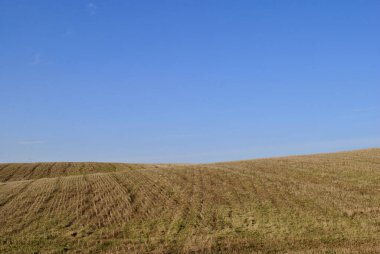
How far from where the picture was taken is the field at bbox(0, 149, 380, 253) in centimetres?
2028

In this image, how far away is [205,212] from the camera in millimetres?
25969

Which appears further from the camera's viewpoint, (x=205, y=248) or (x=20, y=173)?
(x=20, y=173)

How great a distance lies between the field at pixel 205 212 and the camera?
66.5ft

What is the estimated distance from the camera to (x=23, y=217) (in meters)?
26.6

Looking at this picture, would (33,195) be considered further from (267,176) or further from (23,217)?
(267,176)

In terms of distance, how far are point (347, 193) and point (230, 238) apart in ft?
39.3

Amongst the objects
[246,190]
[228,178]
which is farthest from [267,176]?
[246,190]

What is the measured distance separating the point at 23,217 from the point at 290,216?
16220mm

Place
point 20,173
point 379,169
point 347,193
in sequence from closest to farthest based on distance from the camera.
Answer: point 347,193, point 379,169, point 20,173

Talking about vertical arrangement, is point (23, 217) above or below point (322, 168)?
below

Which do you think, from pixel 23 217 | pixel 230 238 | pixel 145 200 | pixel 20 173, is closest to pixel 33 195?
pixel 23 217

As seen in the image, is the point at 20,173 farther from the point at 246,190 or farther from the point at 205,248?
the point at 205,248

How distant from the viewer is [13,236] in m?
22.7

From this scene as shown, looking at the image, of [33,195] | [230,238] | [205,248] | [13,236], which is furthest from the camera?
[33,195]
